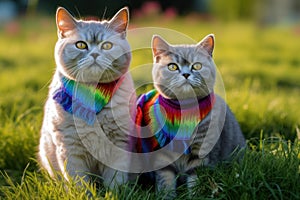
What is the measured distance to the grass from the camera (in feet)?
7.38

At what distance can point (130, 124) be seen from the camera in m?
2.44

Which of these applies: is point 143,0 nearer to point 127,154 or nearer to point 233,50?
point 233,50

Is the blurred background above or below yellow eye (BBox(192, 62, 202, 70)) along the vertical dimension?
below

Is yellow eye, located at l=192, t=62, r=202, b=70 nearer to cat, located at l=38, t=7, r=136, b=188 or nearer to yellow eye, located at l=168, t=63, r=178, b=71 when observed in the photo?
yellow eye, located at l=168, t=63, r=178, b=71

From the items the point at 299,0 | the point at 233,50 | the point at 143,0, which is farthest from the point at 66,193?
the point at 299,0

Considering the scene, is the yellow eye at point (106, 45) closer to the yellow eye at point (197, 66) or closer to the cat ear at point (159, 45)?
the cat ear at point (159, 45)

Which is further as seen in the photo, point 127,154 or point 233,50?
point 233,50

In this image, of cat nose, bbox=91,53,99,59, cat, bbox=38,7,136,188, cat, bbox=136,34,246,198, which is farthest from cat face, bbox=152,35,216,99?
cat nose, bbox=91,53,99,59

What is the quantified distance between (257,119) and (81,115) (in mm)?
1385

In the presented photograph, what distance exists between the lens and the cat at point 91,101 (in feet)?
7.65

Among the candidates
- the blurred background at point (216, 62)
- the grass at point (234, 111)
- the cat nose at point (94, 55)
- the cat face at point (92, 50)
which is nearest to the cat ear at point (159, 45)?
the cat face at point (92, 50)

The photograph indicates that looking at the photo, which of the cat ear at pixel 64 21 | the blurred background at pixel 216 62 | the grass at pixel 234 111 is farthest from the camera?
the blurred background at pixel 216 62

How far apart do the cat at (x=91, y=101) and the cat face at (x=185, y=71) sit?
0.17 meters

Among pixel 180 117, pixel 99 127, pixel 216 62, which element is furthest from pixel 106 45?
pixel 216 62
